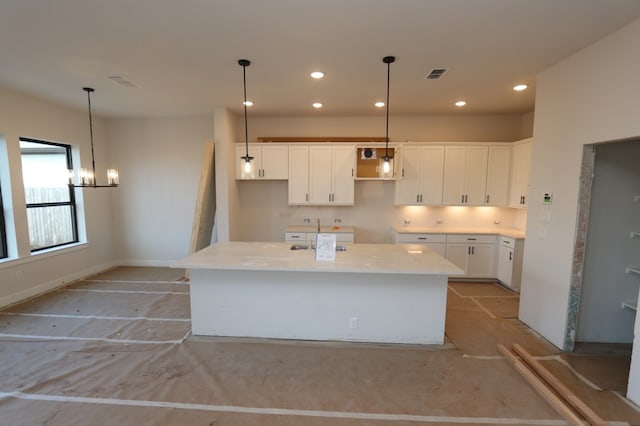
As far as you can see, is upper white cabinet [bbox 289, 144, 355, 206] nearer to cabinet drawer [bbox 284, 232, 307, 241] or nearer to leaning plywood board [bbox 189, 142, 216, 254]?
cabinet drawer [bbox 284, 232, 307, 241]

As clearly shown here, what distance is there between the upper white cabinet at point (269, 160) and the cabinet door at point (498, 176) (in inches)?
140

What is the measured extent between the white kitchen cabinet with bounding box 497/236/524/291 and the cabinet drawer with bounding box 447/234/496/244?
159 mm

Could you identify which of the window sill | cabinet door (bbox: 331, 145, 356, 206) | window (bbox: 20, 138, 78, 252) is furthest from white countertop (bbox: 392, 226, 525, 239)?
the window sill

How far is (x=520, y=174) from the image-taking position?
4.64 m

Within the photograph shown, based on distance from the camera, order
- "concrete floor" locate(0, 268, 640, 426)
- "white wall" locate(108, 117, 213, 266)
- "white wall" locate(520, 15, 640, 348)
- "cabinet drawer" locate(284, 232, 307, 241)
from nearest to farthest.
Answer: "concrete floor" locate(0, 268, 640, 426) < "white wall" locate(520, 15, 640, 348) < "cabinet drawer" locate(284, 232, 307, 241) < "white wall" locate(108, 117, 213, 266)

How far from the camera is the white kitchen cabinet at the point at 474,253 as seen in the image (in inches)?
192

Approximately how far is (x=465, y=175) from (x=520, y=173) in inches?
31.4

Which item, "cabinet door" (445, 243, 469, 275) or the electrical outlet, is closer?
the electrical outlet

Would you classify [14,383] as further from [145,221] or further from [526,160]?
[526,160]

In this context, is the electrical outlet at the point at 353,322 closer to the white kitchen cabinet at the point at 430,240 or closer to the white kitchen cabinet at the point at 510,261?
the white kitchen cabinet at the point at 430,240

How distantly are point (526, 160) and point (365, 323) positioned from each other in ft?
12.1

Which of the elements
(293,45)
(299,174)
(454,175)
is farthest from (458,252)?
(293,45)

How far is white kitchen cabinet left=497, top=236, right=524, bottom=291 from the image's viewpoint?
4.45 m

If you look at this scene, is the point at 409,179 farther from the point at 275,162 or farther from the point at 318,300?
the point at 318,300
